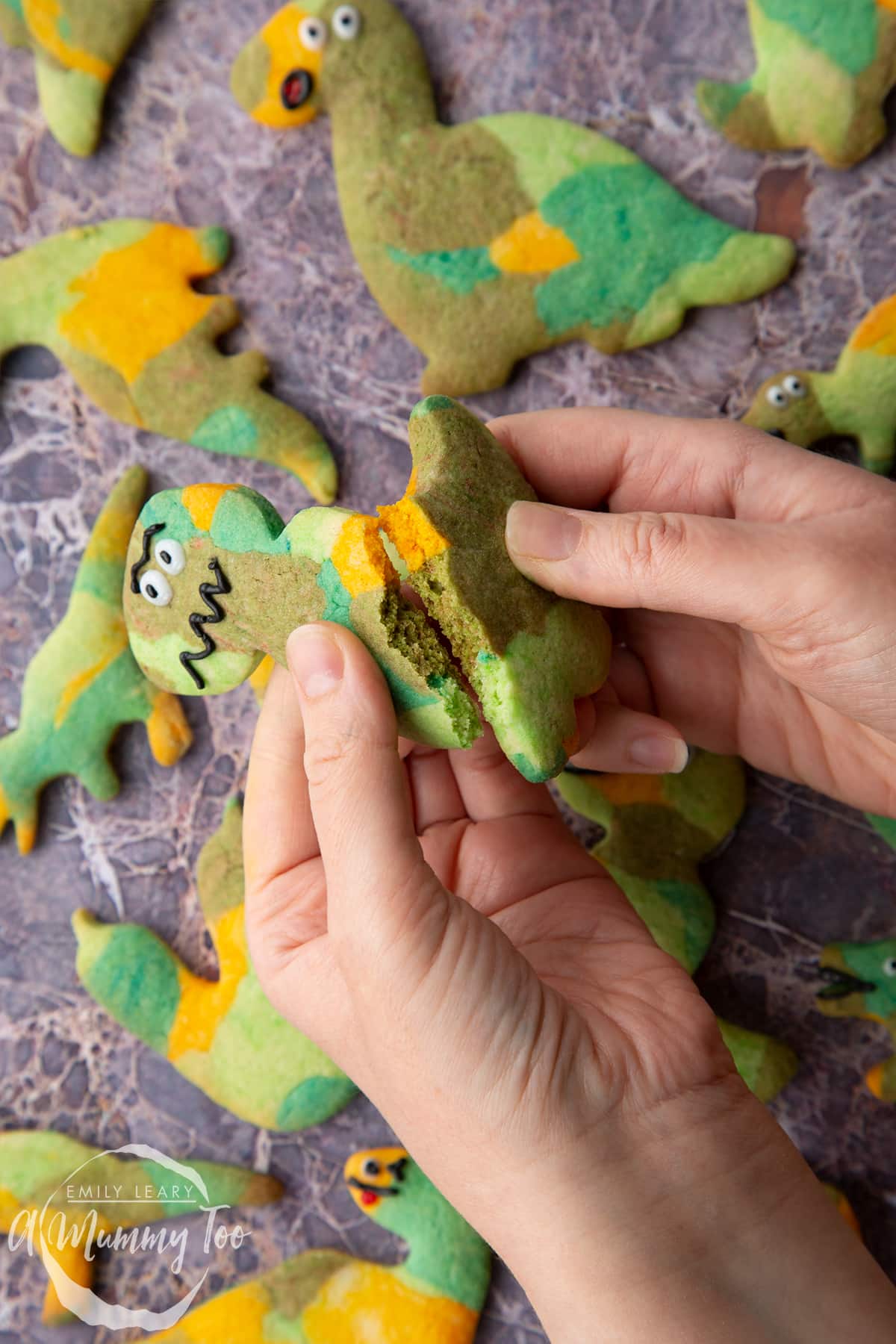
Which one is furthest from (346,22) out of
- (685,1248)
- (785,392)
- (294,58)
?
(685,1248)

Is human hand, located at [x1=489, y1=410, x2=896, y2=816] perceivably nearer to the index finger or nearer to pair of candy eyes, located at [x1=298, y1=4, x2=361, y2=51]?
the index finger

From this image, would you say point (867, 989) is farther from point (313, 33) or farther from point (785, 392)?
point (313, 33)

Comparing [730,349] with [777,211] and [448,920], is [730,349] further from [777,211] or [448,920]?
[448,920]

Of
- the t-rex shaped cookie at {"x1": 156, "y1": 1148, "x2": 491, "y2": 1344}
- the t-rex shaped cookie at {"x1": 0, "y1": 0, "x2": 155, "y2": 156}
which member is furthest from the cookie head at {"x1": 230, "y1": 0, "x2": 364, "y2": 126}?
the t-rex shaped cookie at {"x1": 156, "y1": 1148, "x2": 491, "y2": 1344}

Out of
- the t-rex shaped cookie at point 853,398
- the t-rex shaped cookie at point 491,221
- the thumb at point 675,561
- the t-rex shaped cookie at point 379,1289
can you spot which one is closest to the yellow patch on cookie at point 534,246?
the t-rex shaped cookie at point 491,221

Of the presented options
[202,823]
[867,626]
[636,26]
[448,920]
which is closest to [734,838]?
[867,626]
